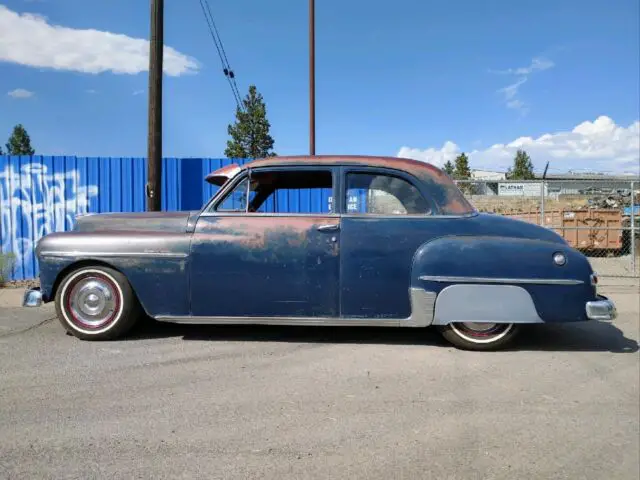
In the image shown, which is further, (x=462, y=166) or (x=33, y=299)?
(x=462, y=166)

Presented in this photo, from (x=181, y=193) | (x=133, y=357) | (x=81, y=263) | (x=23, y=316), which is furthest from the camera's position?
(x=181, y=193)

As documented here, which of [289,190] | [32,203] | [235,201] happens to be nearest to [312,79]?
[32,203]

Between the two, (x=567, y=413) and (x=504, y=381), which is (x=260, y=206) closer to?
(x=504, y=381)

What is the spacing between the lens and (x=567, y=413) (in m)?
3.11

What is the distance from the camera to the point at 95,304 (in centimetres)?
446

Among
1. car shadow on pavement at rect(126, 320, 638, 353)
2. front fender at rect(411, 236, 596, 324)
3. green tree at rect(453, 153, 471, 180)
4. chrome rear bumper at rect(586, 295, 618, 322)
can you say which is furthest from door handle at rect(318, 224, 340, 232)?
green tree at rect(453, 153, 471, 180)

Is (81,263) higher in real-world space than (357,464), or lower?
higher

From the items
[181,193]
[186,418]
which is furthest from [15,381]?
[181,193]

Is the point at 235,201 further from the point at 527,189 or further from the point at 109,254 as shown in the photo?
the point at 527,189

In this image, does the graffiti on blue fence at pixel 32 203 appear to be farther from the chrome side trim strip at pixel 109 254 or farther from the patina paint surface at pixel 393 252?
the patina paint surface at pixel 393 252

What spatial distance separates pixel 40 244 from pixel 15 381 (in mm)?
1412

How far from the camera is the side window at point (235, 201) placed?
440 centimetres

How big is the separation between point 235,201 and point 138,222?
0.95 meters

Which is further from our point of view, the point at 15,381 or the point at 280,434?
the point at 15,381
